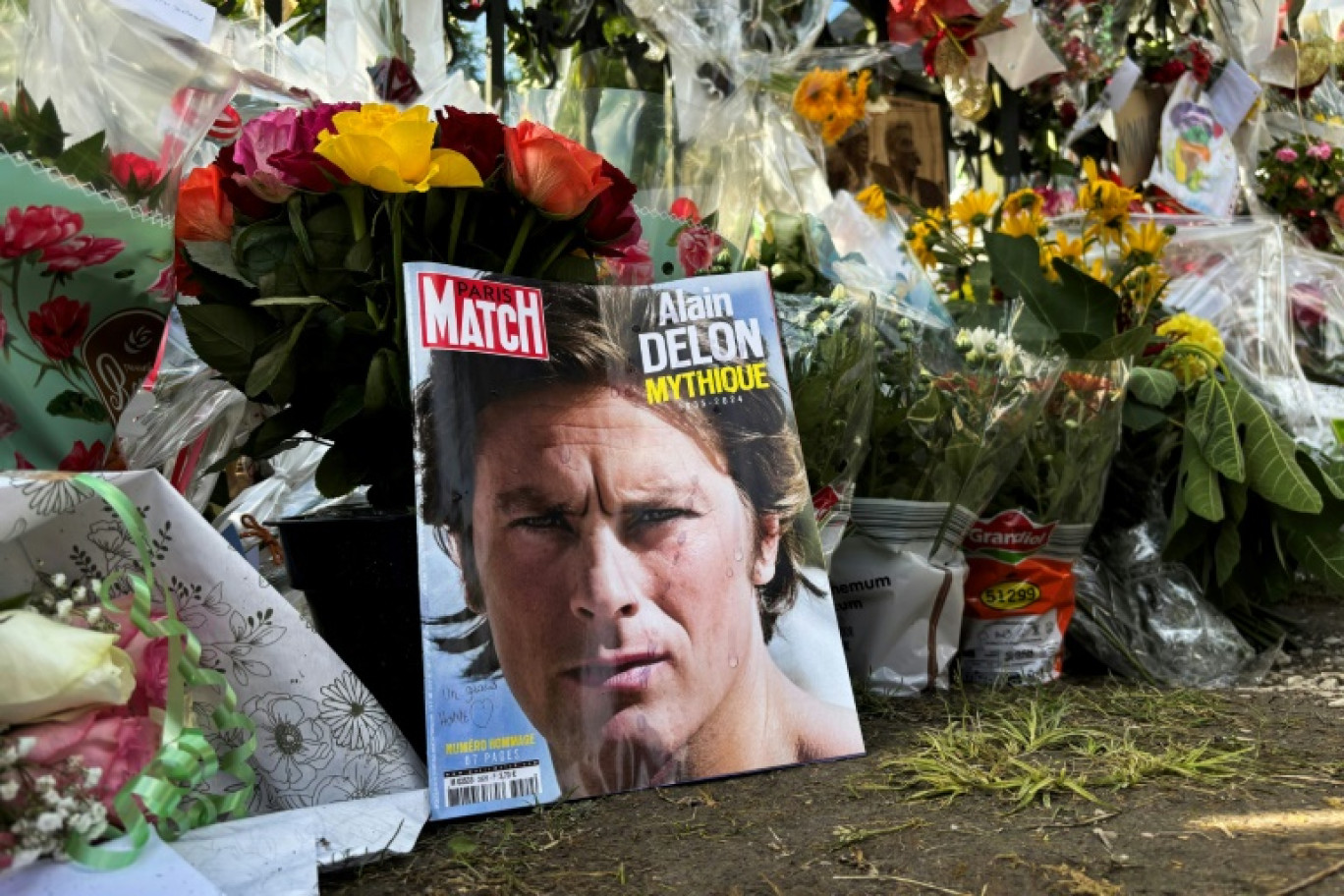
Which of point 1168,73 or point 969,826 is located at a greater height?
point 1168,73

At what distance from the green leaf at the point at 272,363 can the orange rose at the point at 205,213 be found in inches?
6.2

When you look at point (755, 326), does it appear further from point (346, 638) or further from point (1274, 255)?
point (1274, 255)

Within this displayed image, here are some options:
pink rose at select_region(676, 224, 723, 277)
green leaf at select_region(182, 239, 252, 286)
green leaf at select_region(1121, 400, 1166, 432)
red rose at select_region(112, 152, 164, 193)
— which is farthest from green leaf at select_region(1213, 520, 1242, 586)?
red rose at select_region(112, 152, 164, 193)

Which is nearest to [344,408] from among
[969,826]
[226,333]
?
[226,333]

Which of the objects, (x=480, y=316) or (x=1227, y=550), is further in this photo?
(x=1227, y=550)

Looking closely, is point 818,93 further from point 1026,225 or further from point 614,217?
point 614,217

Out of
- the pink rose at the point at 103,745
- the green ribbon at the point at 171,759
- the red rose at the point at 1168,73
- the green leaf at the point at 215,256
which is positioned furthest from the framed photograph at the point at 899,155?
the pink rose at the point at 103,745

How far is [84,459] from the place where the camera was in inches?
46.3

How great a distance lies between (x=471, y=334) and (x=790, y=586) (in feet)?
1.37

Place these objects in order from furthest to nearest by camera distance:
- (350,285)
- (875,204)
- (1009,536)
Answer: (875,204)
(1009,536)
(350,285)

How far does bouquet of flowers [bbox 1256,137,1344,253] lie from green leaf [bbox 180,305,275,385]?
3.23 meters

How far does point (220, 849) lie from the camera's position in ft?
3.15

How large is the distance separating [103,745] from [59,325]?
458 millimetres

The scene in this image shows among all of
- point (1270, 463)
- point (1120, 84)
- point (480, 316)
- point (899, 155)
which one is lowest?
point (1270, 463)
